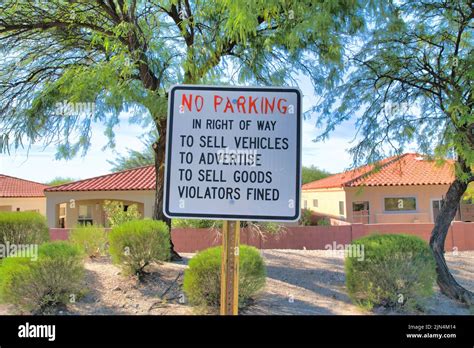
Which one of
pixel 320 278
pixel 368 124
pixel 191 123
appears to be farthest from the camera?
pixel 368 124

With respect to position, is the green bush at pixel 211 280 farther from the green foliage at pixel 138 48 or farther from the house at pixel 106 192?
the house at pixel 106 192

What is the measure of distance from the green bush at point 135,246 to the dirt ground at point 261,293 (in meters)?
0.28

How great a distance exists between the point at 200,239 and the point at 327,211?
1318 cm

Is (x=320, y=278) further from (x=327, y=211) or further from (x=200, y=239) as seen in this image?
(x=327, y=211)

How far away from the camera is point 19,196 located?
73.7ft

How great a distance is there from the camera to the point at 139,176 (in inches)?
789

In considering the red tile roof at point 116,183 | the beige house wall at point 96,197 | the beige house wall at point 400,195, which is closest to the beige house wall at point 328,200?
the beige house wall at point 400,195

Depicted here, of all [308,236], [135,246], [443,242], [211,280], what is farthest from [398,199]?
[211,280]

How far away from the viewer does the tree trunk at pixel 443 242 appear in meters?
6.42

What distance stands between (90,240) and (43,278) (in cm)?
333

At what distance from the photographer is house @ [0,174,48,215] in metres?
22.1

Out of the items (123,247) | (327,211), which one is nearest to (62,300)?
(123,247)

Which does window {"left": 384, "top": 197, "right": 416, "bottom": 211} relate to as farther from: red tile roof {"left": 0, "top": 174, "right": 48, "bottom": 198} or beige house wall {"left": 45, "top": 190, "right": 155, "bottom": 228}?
red tile roof {"left": 0, "top": 174, "right": 48, "bottom": 198}

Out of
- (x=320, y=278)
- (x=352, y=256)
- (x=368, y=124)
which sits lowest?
(x=320, y=278)
